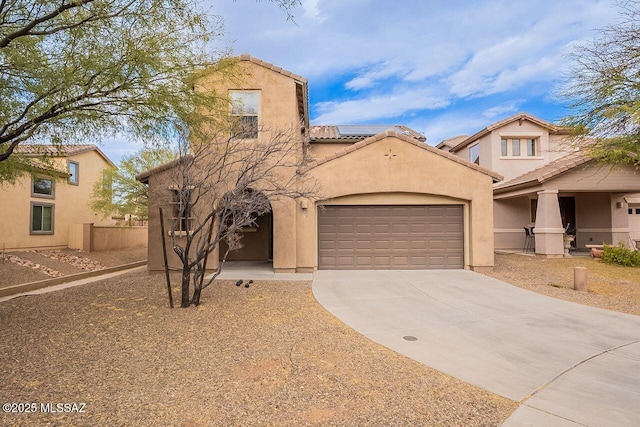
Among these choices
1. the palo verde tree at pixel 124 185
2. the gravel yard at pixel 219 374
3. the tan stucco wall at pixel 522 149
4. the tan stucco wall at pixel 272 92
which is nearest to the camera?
the gravel yard at pixel 219 374

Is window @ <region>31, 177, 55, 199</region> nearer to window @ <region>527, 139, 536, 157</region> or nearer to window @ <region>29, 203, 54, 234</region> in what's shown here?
window @ <region>29, 203, 54, 234</region>

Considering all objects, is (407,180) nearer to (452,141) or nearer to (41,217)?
(452,141)

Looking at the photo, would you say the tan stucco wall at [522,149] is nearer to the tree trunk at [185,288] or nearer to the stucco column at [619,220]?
the stucco column at [619,220]

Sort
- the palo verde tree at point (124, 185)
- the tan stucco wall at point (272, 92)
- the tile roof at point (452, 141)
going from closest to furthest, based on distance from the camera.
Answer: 1. the tan stucco wall at point (272, 92)
2. the palo verde tree at point (124, 185)
3. the tile roof at point (452, 141)

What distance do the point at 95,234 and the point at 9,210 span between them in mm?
4479

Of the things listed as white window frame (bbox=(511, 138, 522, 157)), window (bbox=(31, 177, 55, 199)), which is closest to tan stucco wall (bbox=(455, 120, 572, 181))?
white window frame (bbox=(511, 138, 522, 157))

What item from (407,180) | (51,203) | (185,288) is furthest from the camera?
(51,203)

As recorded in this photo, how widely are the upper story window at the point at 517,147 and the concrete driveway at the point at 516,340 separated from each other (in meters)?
12.2

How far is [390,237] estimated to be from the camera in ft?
41.7

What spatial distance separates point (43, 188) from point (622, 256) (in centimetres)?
2857

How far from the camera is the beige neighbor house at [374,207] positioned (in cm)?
1227

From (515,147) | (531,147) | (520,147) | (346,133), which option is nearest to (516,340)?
(346,133)

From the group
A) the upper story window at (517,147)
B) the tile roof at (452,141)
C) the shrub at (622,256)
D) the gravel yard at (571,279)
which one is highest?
the tile roof at (452,141)

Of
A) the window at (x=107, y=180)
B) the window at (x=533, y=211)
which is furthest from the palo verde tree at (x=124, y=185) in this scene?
the window at (x=533, y=211)
